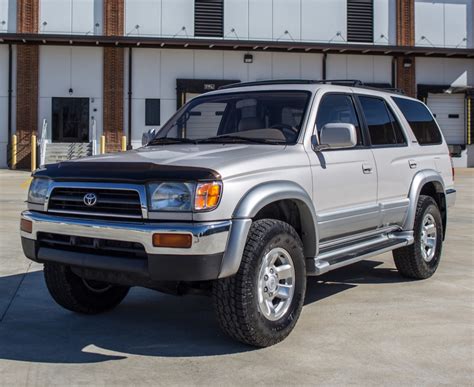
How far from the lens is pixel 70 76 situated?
2652 cm

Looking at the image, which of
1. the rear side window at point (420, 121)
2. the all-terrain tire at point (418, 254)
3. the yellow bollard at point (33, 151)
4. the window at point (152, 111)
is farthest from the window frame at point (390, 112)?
the window at point (152, 111)

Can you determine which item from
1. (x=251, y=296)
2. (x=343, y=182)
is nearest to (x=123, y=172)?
(x=251, y=296)

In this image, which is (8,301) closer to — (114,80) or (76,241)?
(76,241)

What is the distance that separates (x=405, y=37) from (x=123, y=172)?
27979mm

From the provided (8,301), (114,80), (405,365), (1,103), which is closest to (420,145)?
(405,365)

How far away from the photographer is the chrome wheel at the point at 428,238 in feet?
20.2

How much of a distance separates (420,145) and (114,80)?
22234 millimetres

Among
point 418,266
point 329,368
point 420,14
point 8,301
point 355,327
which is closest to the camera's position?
point 329,368

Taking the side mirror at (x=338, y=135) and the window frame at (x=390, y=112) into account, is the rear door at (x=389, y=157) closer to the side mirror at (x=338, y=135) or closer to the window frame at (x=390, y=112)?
the window frame at (x=390, y=112)

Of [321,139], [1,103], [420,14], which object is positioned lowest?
[321,139]

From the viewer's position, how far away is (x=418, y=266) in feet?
19.8

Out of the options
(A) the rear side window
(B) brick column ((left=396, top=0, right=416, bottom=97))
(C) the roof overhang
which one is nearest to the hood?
(A) the rear side window

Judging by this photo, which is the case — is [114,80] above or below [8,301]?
above

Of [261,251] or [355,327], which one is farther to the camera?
[355,327]
